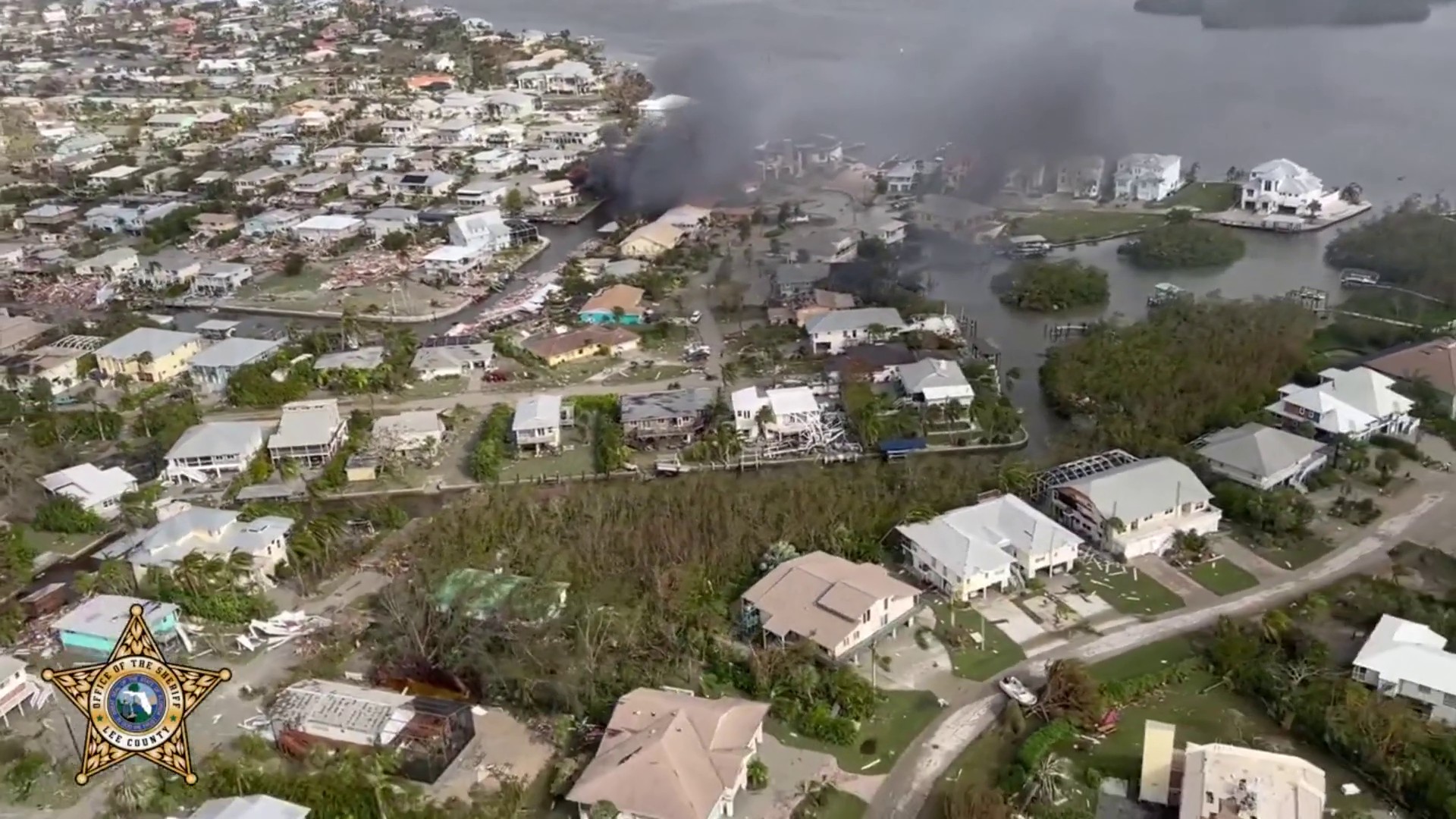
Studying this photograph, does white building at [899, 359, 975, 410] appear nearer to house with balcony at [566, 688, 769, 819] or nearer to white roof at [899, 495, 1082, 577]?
white roof at [899, 495, 1082, 577]

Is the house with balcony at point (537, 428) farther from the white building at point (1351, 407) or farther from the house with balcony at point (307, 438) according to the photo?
the white building at point (1351, 407)

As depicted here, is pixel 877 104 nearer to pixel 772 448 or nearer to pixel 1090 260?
pixel 1090 260

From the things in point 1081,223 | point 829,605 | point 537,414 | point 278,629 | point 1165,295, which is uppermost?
point 829,605

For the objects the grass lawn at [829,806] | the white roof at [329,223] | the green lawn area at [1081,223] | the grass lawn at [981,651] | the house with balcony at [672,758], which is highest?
the house with balcony at [672,758]

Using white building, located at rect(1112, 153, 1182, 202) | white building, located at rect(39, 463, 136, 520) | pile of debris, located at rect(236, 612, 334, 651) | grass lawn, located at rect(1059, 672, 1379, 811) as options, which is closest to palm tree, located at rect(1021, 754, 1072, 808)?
grass lawn, located at rect(1059, 672, 1379, 811)

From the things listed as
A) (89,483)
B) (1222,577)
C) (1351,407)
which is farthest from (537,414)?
(1351,407)

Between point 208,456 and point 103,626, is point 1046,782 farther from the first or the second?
point 208,456

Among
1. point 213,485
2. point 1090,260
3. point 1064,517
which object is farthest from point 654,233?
point 1064,517

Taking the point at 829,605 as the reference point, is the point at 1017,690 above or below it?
below

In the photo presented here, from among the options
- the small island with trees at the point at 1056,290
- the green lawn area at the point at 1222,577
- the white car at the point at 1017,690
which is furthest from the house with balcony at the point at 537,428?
the small island with trees at the point at 1056,290
